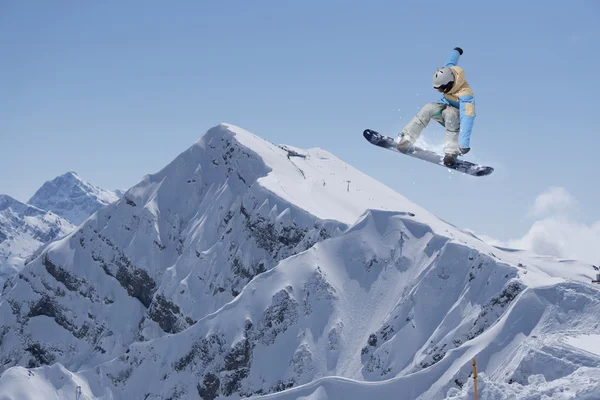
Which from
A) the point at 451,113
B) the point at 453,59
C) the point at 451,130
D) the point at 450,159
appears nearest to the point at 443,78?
the point at 453,59

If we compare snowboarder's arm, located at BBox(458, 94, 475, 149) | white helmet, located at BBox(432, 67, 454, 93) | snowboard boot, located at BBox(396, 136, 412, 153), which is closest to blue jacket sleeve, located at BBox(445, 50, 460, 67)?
white helmet, located at BBox(432, 67, 454, 93)

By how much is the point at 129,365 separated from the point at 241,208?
171 feet

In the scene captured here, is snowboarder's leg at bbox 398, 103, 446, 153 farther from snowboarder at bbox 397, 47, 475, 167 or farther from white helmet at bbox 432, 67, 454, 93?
white helmet at bbox 432, 67, 454, 93

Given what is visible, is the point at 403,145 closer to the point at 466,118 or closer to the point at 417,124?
the point at 417,124

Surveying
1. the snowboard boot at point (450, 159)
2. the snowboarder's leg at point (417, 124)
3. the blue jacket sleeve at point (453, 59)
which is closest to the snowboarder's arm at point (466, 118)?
the blue jacket sleeve at point (453, 59)

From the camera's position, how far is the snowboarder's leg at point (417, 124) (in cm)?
2348

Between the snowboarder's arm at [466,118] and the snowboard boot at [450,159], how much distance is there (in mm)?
2178

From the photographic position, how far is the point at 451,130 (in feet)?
74.0

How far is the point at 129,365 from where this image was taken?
16650 cm

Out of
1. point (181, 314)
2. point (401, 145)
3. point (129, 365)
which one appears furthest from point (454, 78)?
point (181, 314)

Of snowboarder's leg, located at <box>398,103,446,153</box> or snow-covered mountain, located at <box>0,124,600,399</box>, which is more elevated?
snowboarder's leg, located at <box>398,103,446,153</box>

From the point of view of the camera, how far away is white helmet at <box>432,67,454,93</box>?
818 inches

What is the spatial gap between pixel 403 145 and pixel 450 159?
251cm

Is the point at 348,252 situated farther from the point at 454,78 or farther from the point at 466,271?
the point at 454,78
